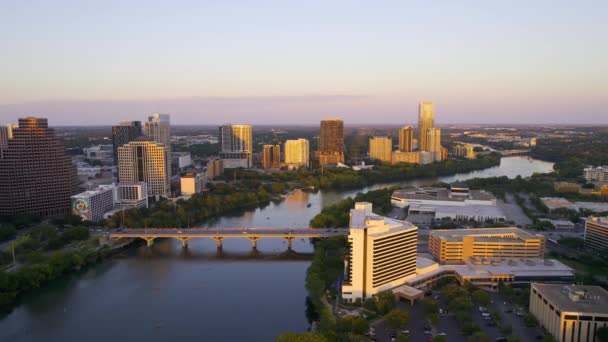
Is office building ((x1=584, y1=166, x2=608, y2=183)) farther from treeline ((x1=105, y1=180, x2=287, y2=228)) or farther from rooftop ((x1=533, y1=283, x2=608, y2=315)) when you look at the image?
rooftop ((x1=533, y1=283, x2=608, y2=315))

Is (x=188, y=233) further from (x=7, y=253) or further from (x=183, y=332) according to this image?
(x=183, y=332)

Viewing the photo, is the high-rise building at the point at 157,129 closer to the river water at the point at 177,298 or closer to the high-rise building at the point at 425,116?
the river water at the point at 177,298

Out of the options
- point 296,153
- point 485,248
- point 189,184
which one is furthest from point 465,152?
point 485,248

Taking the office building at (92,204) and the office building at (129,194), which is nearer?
the office building at (92,204)

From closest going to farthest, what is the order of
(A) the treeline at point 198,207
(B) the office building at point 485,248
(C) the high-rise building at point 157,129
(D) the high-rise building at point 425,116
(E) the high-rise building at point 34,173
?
(B) the office building at point 485,248 < (A) the treeline at point 198,207 < (E) the high-rise building at point 34,173 < (C) the high-rise building at point 157,129 < (D) the high-rise building at point 425,116

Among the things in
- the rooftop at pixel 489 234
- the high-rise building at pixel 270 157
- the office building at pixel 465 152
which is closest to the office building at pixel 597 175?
the office building at pixel 465 152

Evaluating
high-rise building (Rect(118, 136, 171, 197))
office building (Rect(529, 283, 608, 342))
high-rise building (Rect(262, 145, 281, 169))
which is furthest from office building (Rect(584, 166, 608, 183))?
high-rise building (Rect(118, 136, 171, 197))

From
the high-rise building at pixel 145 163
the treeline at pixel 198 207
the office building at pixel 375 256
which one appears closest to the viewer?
the office building at pixel 375 256

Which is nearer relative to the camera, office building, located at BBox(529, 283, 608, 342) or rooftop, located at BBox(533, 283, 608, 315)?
office building, located at BBox(529, 283, 608, 342)
